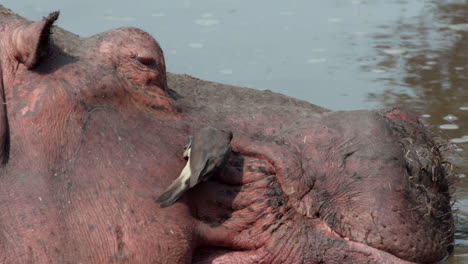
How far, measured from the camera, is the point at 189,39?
7.73 meters

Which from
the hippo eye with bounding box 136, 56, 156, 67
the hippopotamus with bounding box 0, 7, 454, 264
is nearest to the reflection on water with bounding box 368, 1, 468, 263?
the hippopotamus with bounding box 0, 7, 454, 264

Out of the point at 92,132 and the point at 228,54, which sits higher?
the point at 92,132

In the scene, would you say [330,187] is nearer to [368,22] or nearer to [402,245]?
[402,245]

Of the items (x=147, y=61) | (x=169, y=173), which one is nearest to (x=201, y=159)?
(x=169, y=173)

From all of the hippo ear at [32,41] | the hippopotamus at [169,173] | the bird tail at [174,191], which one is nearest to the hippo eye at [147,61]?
the hippopotamus at [169,173]

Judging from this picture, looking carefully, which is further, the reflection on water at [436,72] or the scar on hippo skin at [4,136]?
the reflection on water at [436,72]

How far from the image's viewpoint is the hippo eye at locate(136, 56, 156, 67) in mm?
3006

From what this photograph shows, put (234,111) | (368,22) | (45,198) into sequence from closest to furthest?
(45,198) → (234,111) → (368,22)

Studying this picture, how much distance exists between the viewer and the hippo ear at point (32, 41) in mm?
2752

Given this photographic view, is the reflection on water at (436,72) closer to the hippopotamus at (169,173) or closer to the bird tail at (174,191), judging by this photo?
the hippopotamus at (169,173)

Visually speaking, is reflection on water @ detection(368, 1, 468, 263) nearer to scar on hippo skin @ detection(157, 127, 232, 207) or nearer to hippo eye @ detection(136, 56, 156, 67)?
scar on hippo skin @ detection(157, 127, 232, 207)

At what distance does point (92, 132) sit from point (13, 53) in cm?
38

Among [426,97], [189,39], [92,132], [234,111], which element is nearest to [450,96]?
[426,97]

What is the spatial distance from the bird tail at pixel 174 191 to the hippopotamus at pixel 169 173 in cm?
3
